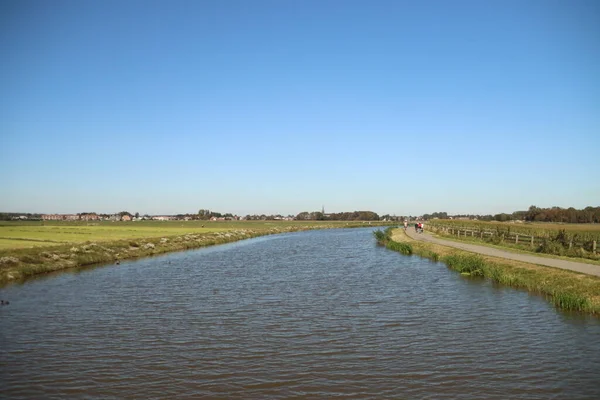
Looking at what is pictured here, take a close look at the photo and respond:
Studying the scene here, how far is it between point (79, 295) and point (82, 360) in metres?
9.74

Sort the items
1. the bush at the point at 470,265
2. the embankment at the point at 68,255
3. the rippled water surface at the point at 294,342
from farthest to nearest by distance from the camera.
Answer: the embankment at the point at 68,255 < the bush at the point at 470,265 < the rippled water surface at the point at 294,342

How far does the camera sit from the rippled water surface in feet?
29.7

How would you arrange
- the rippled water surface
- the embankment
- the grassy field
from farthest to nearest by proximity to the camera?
the grassy field
the embankment
the rippled water surface

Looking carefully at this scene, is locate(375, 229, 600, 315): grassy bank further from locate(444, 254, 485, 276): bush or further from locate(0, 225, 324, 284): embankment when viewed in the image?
locate(0, 225, 324, 284): embankment

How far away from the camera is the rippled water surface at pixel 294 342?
905cm

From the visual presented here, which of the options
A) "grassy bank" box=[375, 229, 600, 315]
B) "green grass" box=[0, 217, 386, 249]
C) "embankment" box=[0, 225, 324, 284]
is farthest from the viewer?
"green grass" box=[0, 217, 386, 249]

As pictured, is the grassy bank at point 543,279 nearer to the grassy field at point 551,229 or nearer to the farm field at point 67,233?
the grassy field at point 551,229

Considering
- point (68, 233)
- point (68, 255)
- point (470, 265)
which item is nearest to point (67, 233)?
point (68, 233)

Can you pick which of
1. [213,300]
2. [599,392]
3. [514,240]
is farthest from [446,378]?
[514,240]

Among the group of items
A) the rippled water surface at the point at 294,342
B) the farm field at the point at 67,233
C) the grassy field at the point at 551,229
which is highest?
the grassy field at the point at 551,229

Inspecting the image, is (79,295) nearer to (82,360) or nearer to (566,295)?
(82,360)

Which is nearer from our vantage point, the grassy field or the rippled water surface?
the rippled water surface

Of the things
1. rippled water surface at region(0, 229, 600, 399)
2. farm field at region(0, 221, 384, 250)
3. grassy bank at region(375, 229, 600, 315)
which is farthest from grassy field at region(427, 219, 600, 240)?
farm field at region(0, 221, 384, 250)

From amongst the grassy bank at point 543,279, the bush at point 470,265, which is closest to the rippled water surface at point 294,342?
the grassy bank at point 543,279
